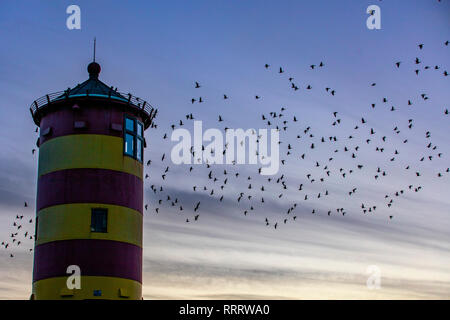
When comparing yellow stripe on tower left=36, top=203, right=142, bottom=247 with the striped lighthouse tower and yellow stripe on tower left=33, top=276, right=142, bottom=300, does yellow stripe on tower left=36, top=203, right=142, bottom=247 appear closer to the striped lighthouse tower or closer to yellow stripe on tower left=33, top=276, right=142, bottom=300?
the striped lighthouse tower

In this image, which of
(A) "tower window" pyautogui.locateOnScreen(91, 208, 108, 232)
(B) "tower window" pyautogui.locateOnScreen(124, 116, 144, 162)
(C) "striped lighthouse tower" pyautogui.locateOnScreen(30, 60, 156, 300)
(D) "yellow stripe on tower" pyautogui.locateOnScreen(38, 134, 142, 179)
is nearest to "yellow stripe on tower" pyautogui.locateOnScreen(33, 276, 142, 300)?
(C) "striped lighthouse tower" pyautogui.locateOnScreen(30, 60, 156, 300)

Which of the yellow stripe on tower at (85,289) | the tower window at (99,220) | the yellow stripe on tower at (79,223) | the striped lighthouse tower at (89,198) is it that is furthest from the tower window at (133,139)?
the yellow stripe on tower at (85,289)

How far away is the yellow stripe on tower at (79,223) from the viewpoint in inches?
1647

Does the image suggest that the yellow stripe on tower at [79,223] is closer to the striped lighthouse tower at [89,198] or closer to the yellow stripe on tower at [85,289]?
the striped lighthouse tower at [89,198]

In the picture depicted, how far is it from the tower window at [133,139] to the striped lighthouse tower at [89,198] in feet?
0.19

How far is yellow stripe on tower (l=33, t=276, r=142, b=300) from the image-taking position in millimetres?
40781

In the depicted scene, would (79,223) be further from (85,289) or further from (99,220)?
(85,289)

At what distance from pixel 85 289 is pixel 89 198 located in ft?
16.3

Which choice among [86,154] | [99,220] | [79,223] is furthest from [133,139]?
[79,223]
